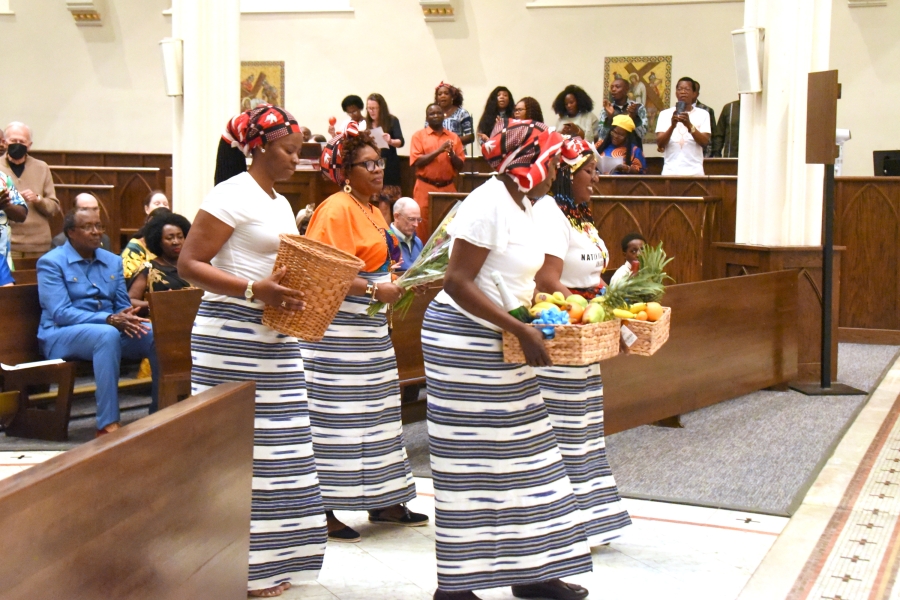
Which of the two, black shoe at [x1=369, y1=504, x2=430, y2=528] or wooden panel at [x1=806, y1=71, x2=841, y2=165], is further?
wooden panel at [x1=806, y1=71, x2=841, y2=165]

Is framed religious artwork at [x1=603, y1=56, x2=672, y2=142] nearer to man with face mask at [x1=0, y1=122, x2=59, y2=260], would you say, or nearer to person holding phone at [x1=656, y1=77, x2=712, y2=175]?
person holding phone at [x1=656, y1=77, x2=712, y2=175]

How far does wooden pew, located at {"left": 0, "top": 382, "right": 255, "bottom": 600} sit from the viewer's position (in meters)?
1.69

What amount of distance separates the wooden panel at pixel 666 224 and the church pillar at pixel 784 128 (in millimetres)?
1001

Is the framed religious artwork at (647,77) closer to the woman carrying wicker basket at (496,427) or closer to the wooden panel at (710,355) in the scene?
the wooden panel at (710,355)

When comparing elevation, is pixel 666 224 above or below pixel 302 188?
below


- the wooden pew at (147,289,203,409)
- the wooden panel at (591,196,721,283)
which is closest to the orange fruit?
the wooden pew at (147,289,203,409)

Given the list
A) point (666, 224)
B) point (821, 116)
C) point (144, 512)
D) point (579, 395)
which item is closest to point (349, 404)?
point (579, 395)

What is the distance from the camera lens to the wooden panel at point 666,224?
29.3 ft

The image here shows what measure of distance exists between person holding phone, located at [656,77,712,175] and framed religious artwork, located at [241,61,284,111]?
241 inches

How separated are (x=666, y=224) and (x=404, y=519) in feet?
17.6

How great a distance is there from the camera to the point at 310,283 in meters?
3.12

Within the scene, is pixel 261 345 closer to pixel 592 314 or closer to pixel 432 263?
pixel 432 263

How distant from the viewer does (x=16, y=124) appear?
897cm

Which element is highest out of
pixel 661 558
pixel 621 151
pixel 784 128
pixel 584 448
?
pixel 621 151
